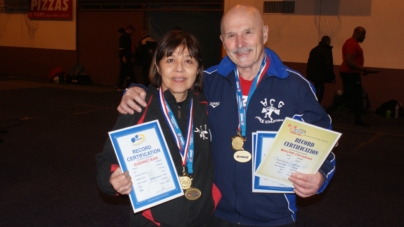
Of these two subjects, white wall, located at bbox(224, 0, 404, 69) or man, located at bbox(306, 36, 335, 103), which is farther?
white wall, located at bbox(224, 0, 404, 69)

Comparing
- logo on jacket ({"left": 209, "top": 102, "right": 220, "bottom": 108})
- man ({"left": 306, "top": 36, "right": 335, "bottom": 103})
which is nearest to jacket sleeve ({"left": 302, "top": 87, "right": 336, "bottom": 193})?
logo on jacket ({"left": 209, "top": 102, "right": 220, "bottom": 108})

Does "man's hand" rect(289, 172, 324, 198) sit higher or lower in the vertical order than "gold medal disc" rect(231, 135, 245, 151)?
lower

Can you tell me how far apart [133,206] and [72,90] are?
12657 millimetres

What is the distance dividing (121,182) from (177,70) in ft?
2.07

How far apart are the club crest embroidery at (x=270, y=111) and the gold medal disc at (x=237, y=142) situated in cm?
14

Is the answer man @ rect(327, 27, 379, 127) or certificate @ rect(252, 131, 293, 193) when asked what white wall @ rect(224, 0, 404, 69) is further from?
certificate @ rect(252, 131, 293, 193)

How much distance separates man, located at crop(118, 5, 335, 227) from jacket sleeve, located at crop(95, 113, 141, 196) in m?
0.12

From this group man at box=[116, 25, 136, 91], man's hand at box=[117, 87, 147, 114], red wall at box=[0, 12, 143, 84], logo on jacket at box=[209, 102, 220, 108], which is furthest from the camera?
red wall at box=[0, 12, 143, 84]

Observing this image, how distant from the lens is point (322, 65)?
9836 mm

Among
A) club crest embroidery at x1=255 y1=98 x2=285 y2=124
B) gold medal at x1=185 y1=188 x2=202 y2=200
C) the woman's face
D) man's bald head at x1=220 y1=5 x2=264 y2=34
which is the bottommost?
gold medal at x1=185 y1=188 x2=202 y2=200

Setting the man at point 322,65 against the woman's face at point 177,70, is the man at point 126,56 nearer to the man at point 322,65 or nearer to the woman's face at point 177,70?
the man at point 322,65

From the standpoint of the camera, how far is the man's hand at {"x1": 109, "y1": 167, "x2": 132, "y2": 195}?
204 cm

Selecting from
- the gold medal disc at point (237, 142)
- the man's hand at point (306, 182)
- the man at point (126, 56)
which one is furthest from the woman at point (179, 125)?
the man at point (126, 56)

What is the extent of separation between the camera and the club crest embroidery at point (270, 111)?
2.25 m
